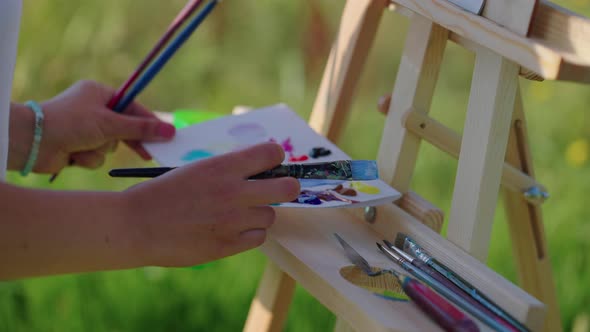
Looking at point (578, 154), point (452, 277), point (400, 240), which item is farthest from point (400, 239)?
point (578, 154)

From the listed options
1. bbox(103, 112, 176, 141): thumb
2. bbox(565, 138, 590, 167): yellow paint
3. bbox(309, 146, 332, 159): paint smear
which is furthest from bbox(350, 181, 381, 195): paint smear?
bbox(565, 138, 590, 167): yellow paint

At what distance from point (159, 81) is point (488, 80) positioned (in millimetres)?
1745

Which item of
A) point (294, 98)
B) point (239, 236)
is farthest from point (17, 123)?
point (294, 98)

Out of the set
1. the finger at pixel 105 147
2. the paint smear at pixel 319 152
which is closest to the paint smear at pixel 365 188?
the paint smear at pixel 319 152

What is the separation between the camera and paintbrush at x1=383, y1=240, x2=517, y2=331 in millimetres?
789

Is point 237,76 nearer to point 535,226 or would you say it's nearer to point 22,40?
point 22,40

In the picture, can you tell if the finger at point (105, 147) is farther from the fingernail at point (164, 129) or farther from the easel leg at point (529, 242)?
the easel leg at point (529, 242)

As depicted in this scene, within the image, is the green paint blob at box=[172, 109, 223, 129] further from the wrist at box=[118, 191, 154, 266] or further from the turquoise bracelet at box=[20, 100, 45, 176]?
the wrist at box=[118, 191, 154, 266]

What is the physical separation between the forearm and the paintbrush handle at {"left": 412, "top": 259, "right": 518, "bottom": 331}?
0.30 meters

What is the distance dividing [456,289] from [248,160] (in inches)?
10.4

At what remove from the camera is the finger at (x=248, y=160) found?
870 millimetres

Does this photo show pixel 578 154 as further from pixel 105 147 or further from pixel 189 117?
pixel 105 147

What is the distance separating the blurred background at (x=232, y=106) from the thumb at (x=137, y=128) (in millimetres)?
588

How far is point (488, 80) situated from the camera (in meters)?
0.88
